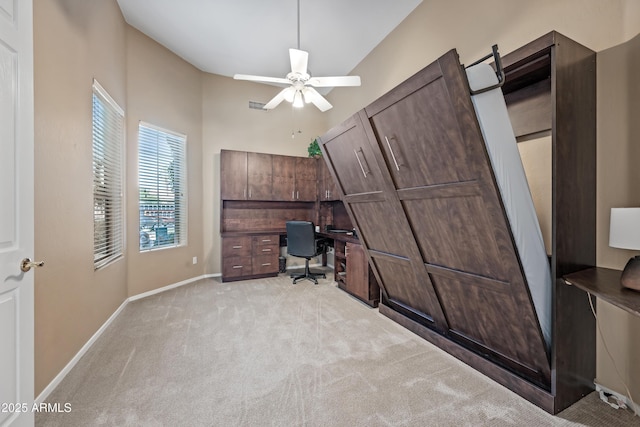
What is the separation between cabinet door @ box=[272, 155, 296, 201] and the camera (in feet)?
15.6

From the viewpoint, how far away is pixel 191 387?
175 centimetres

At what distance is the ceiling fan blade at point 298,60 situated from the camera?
251 cm

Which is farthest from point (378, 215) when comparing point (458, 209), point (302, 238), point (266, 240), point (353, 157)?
point (266, 240)

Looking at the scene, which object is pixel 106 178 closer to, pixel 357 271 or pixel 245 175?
pixel 245 175

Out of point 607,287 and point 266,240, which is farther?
point 266,240

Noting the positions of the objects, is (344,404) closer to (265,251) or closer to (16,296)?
(16,296)

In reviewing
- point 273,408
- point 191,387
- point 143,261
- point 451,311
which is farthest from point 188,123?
point 451,311

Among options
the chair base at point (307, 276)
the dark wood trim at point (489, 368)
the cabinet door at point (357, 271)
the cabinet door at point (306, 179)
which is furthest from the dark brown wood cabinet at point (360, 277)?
the cabinet door at point (306, 179)

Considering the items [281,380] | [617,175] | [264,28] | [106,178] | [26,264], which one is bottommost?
[281,380]

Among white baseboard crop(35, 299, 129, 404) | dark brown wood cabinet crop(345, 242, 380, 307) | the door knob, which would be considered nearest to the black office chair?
dark brown wood cabinet crop(345, 242, 380, 307)

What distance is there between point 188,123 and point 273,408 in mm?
4151

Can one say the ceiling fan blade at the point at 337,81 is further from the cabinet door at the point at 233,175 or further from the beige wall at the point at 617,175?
the cabinet door at the point at 233,175

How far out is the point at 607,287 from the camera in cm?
124

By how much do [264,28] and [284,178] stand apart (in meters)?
2.28
